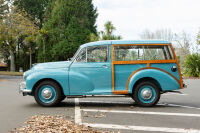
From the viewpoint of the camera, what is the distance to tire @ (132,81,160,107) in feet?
28.1

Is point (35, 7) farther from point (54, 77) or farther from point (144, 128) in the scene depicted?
point (144, 128)

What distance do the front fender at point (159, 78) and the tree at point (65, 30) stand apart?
3640 cm

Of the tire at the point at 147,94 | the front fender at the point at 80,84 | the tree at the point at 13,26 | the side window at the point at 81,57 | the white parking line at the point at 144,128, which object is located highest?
the tree at the point at 13,26

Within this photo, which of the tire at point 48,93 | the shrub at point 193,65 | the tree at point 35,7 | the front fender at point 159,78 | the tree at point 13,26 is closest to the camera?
the front fender at point 159,78

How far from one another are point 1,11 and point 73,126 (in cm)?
3600

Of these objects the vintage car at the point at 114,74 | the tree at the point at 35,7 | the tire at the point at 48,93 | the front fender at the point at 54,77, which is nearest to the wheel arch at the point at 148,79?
the vintage car at the point at 114,74

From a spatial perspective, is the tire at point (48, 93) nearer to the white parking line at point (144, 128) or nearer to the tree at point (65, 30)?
the white parking line at point (144, 128)

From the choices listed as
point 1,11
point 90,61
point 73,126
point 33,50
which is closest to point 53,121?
point 73,126

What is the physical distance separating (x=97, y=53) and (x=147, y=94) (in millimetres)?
1991

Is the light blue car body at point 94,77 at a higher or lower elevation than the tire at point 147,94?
higher

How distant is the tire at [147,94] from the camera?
8562mm

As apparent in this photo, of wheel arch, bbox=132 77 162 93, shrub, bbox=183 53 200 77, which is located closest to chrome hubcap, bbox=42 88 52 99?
wheel arch, bbox=132 77 162 93

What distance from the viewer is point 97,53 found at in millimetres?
8789

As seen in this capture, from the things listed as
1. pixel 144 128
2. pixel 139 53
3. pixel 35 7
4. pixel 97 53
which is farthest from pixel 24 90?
pixel 35 7
